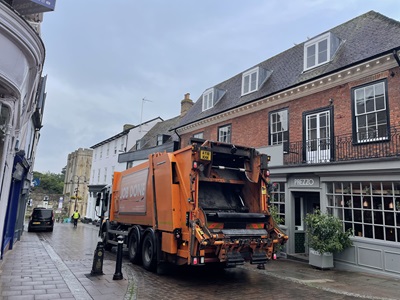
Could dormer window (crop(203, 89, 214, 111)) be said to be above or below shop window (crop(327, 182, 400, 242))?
above

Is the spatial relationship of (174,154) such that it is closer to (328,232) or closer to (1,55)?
(1,55)

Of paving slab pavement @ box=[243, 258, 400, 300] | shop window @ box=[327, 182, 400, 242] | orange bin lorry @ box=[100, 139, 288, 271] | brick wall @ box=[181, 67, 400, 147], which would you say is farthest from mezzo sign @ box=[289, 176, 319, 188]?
orange bin lorry @ box=[100, 139, 288, 271]

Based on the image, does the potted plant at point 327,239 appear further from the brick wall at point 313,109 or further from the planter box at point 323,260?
the brick wall at point 313,109

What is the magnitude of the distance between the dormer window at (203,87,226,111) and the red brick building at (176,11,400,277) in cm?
358

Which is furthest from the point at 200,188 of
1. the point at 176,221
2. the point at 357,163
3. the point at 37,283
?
the point at 357,163

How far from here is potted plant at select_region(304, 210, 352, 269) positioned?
945 centimetres

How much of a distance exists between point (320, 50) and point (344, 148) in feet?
15.8

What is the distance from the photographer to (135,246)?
9570 mm

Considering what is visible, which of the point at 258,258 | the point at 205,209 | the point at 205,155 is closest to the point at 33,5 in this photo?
the point at 205,155

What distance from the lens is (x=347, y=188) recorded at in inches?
401

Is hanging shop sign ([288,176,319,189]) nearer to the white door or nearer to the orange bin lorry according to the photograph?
the white door

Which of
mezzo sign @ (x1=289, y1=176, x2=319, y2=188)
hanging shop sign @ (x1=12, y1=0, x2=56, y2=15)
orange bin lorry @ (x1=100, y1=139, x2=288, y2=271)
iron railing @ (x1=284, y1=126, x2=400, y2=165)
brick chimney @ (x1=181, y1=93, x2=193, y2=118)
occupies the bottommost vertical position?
orange bin lorry @ (x1=100, y1=139, x2=288, y2=271)

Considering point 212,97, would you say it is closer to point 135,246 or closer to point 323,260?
point 135,246

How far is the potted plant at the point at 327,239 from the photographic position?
9445 millimetres
